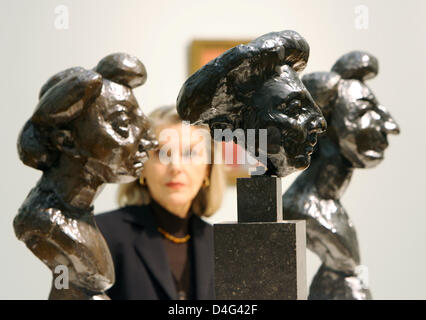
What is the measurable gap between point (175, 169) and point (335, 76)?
775 millimetres

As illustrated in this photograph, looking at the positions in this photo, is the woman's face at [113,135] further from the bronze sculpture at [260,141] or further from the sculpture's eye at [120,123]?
the bronze sculpture at [260,141]

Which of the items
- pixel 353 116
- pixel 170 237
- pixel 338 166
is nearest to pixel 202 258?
pixel 170 237

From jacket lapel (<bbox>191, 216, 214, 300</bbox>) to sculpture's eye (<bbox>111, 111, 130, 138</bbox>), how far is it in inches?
35.4

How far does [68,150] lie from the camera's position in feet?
6.62

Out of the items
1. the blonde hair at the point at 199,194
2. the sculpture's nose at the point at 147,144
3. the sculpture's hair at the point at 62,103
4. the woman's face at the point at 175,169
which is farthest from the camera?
the blonde hair at the point at 199,194

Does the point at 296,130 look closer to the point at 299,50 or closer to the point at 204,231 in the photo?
the point at 299,50

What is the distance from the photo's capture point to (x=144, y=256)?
8.73 feet

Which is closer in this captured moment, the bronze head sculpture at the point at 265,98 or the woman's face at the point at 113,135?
the bronze head sculpture at the point at 265,98

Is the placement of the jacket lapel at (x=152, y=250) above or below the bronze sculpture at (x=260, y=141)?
below

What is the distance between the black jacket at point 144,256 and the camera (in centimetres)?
262

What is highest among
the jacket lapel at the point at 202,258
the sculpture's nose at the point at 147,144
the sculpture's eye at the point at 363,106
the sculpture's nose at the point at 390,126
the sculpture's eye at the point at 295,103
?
the sculpture's eye at the point at 363,106

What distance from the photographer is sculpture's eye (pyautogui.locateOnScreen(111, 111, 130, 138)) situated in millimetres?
2021

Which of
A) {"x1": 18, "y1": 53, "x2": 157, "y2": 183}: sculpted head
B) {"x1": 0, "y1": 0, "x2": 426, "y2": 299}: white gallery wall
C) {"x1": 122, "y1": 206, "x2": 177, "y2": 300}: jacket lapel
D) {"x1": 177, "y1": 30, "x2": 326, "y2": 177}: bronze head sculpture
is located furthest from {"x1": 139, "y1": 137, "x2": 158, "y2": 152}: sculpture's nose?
{"x1": 0, "y1": 0, "x2": 426, "y2": 299}: white gallery wall

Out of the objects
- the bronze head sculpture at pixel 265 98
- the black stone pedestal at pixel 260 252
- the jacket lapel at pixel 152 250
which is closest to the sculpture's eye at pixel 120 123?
the bronze head sculpture at pixel 265 98
